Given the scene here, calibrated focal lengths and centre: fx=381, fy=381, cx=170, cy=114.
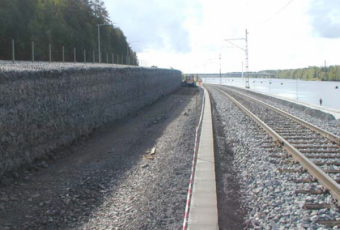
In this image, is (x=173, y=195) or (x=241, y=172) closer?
(x=173, y=195)

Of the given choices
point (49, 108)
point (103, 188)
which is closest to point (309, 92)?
point (49, 108)

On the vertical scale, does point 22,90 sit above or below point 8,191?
above

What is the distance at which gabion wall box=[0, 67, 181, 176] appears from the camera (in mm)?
8258

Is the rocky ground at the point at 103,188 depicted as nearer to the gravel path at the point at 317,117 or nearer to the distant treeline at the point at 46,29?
the gravel path at the point at 317,117

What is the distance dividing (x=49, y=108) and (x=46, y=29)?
2106 inches

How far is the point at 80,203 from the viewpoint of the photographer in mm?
6723

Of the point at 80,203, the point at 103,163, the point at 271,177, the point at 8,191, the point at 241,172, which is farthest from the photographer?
the point at 103,163

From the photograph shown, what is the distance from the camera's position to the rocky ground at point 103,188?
595 centimetres

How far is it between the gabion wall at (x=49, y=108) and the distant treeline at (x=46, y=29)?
32.6 meters

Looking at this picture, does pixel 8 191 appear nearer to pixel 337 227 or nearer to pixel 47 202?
pixel 47 202

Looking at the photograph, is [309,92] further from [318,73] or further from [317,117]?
[318,73]

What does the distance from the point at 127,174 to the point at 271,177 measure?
313 centimetres

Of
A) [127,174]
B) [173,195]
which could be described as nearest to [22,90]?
[127,174]

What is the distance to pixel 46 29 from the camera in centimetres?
5962
